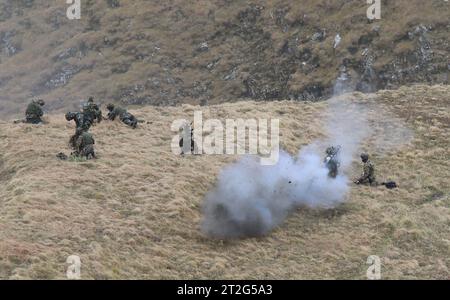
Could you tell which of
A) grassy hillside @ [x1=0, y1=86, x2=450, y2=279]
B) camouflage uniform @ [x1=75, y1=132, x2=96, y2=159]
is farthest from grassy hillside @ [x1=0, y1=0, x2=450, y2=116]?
camouflage uniform @ [x1=75, y1=132, x2=96, y2=159]

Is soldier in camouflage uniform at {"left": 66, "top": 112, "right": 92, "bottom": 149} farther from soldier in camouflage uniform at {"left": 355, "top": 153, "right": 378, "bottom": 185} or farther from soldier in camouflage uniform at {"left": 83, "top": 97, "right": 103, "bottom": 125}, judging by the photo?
soldier in camouflage uniform at {"left": 355, "top": 153, "right": 378, "bottom": 185}

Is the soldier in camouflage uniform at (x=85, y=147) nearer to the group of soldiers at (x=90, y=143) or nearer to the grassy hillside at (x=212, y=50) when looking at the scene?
the group of soldiers at (x=90, y=143)

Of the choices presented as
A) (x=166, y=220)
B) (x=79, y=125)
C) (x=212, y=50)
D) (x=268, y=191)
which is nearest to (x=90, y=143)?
(x=79, y=125)

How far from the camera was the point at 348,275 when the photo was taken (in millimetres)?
17969

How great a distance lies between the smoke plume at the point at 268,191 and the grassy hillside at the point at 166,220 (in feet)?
1.51

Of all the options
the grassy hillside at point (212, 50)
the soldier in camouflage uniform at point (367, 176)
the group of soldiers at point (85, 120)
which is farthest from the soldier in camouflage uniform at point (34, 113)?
the grassy hillside at point (212, 50)

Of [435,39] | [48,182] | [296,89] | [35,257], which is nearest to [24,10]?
[296,89]

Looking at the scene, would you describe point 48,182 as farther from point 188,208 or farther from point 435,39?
point 435,39

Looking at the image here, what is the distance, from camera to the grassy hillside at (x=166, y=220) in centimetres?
1670

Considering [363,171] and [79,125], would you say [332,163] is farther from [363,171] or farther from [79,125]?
[79,125]

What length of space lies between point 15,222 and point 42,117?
13.7 metres

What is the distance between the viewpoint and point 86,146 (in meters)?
23.7

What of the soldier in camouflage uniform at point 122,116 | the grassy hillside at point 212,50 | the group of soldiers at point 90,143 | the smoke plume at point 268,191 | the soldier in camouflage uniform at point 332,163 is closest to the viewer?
the smoke plume at point 268,191

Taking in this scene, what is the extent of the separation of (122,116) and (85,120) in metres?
3.60
